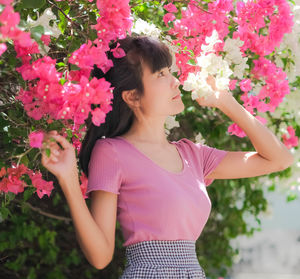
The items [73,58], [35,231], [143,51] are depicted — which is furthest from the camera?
[35,231]

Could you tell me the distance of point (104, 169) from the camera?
1994 millimetres

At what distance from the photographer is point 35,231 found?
12.0 ft

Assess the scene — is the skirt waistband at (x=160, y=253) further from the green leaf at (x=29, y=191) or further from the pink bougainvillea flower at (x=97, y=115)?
the pink bougainvillea flower at (x=97, y=115)

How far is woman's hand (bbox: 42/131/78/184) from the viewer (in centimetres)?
165

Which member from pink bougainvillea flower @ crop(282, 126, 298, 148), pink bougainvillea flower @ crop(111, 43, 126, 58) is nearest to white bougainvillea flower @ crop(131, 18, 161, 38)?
pink bougainvillea flower @ crop(111, 43, 126, 58)

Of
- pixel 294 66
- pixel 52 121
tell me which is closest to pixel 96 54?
pixel 52 121

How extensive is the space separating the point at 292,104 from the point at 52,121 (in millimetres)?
2278

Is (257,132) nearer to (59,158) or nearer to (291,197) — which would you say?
(59,158)

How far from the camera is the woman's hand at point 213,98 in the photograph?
199 centimetres

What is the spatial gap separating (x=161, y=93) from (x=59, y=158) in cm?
54

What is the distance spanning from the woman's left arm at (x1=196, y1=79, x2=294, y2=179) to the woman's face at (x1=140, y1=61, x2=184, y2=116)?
0.13 metres

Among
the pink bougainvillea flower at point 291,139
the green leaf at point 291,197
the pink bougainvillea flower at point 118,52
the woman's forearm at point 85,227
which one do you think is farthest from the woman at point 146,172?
the green leaf at point 291,197

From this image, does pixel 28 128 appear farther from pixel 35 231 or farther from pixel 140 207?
pixel 35 231

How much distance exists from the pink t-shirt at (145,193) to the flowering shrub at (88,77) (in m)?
0.14
